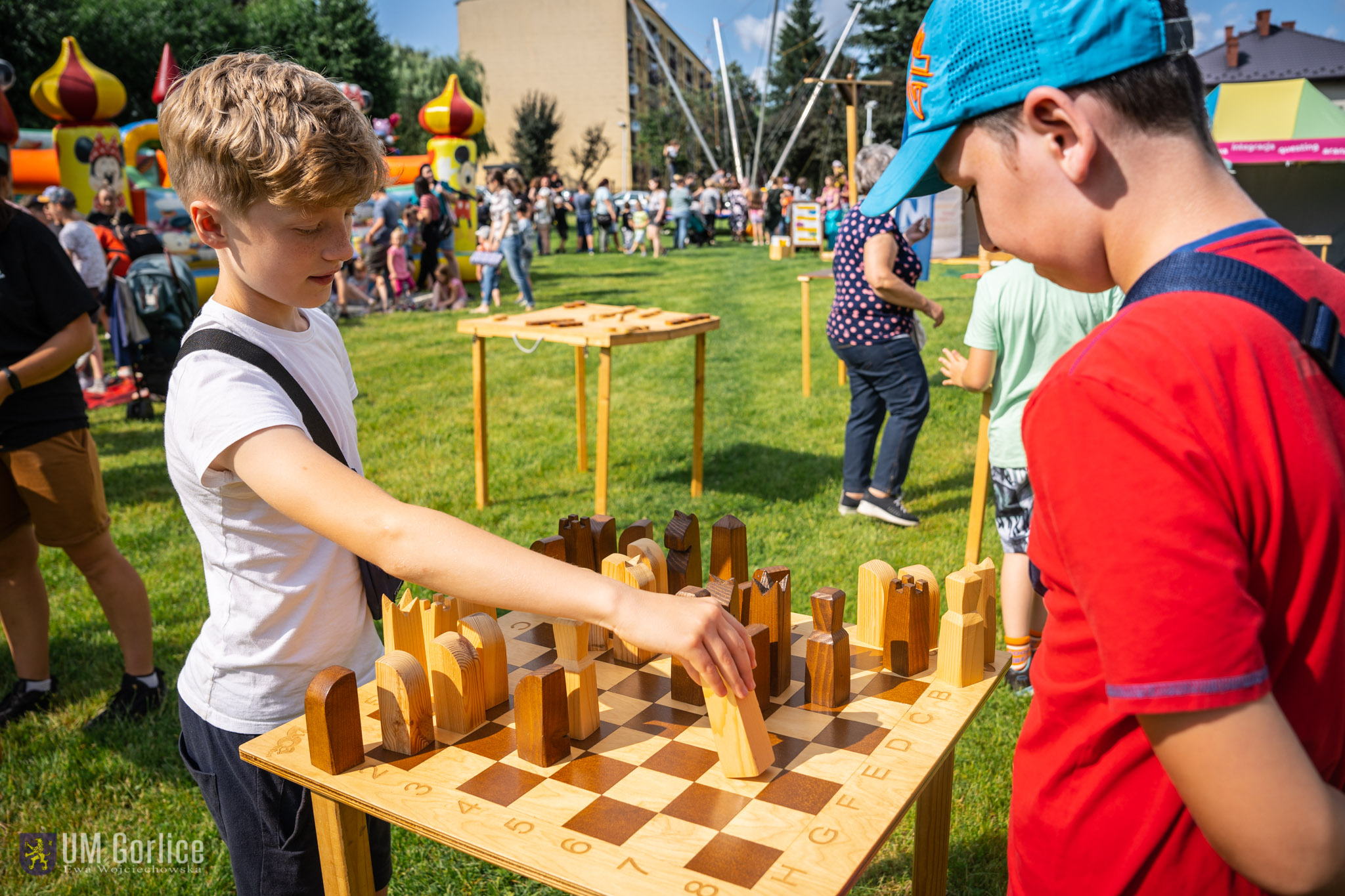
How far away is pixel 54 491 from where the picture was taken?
10.8ft

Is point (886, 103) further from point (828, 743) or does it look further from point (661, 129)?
point (828, 743)

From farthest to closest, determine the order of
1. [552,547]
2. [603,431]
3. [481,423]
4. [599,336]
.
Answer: [481,423] → [603,431] → [599,336] → [552,547]

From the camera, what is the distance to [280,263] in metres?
1.59

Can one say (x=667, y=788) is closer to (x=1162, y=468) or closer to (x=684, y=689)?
(x=684, y=689)

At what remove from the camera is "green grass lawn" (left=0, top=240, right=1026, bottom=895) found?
9.48ft

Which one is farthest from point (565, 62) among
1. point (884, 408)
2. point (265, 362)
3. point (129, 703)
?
point (265, 362)

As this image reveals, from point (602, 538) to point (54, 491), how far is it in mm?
2431

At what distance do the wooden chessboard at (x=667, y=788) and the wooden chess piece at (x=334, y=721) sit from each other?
0.9 inches

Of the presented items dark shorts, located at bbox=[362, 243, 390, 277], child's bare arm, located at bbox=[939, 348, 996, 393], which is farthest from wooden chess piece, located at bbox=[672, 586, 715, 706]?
dark shorts, located at bbox=[362, 243, 390, 277]

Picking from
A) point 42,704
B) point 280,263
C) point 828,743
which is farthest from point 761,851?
point 42,704

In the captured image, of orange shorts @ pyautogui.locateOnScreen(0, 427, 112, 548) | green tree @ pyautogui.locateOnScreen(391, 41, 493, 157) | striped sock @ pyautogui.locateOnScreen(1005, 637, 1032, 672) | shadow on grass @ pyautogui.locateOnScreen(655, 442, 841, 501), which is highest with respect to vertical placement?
green tree @ pyautogui.locateOnScreen(391, 41, 493, 157)

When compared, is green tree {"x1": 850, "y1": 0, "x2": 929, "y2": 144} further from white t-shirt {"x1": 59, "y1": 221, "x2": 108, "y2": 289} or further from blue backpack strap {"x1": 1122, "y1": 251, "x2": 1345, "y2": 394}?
blue backpack strap {"x1": 1122, "y1": 251, "x2": 1345, "y2": 394}


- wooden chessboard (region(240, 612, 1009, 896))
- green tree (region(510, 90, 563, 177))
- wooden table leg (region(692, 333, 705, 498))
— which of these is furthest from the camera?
green tree (region(510, 90, 563, 177))

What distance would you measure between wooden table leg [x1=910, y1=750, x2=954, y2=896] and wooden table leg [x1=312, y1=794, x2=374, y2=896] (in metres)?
1.10
